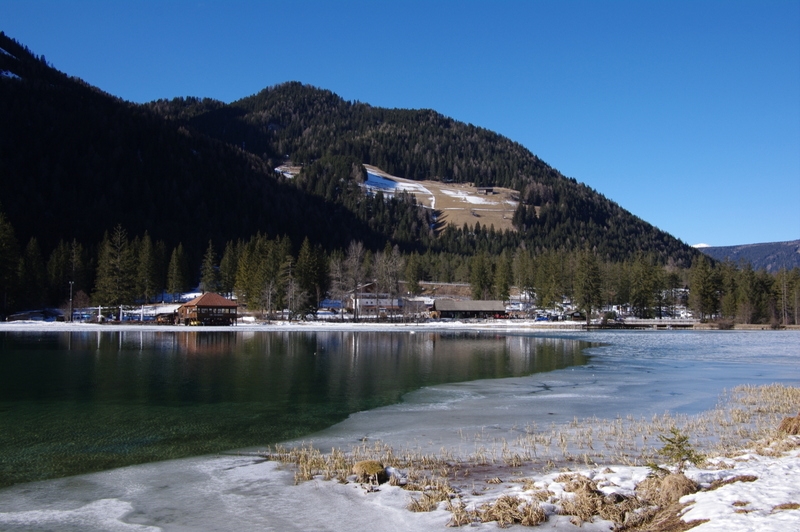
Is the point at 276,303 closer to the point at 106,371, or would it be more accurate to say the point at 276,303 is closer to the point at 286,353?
the point at 286,353

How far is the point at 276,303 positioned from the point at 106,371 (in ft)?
206

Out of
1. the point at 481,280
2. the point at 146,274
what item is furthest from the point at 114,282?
the point at 481,280

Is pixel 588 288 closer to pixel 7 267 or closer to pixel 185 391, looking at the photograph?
pixel 185 391

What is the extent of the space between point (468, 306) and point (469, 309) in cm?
67

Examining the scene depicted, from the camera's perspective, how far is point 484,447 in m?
14.9

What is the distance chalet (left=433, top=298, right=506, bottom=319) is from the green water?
204 ft

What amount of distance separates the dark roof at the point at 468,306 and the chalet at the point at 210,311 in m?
41.3

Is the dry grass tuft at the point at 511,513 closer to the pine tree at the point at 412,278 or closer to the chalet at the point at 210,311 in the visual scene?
the chalet at the point at 210,311

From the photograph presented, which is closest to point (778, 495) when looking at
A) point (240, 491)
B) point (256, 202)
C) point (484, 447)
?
point (484, 447)

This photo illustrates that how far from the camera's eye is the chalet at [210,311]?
85500 millimetres

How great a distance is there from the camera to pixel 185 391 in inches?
978

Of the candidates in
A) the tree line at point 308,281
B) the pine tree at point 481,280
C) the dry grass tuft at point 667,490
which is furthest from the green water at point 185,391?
the pine tree at point 481,280

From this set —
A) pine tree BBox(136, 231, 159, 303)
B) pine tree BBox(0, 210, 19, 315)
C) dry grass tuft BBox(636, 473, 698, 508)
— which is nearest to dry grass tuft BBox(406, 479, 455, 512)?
dry grass tuft BBox(636, 473, 698, 508)

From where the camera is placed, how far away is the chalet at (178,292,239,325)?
85.5m
